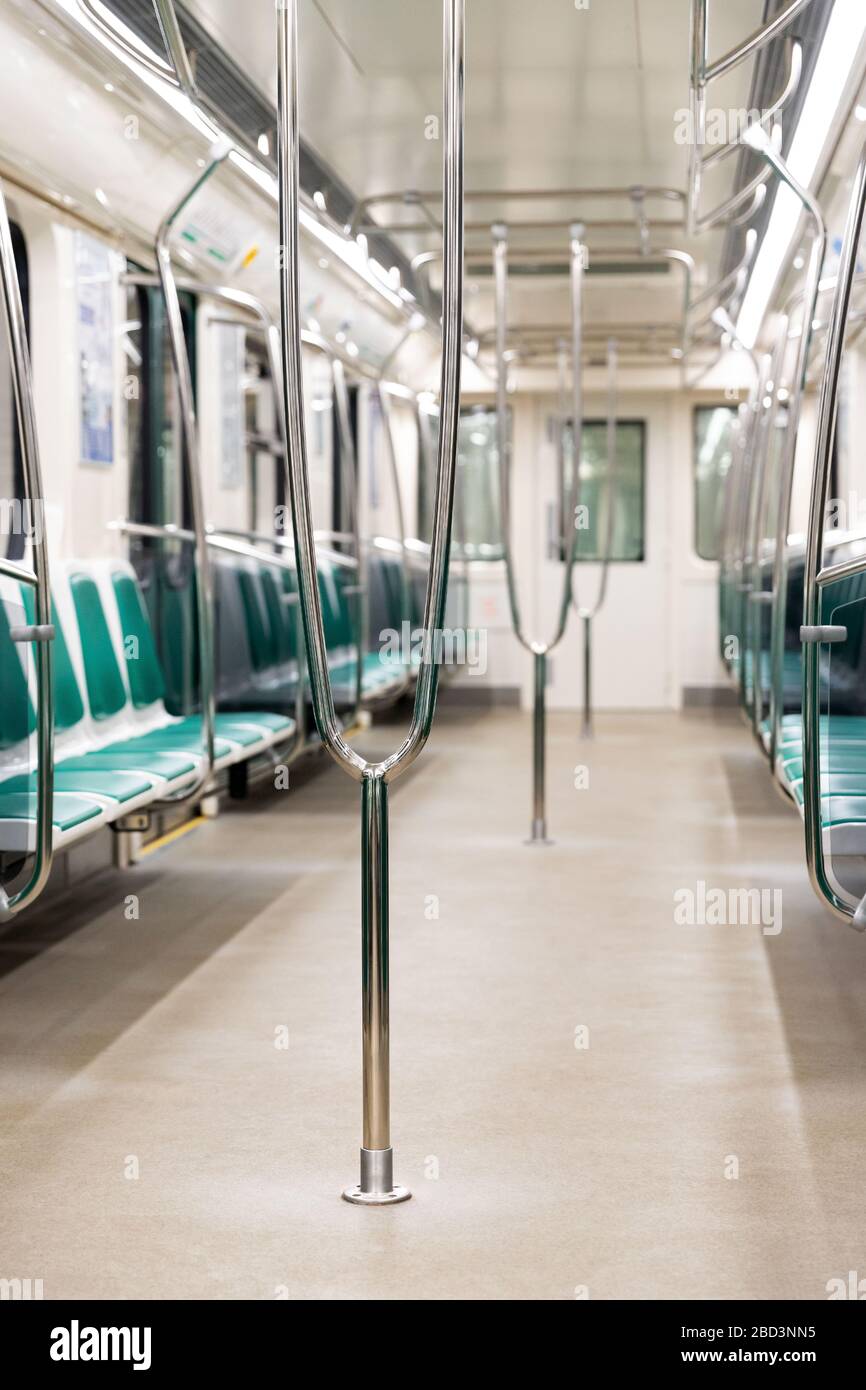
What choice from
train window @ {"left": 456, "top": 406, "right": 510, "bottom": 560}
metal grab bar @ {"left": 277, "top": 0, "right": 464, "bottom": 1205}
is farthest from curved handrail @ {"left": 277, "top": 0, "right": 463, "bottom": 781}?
train window @ {"left": 456, "top": 406, "right": 510, "bottom": 560}

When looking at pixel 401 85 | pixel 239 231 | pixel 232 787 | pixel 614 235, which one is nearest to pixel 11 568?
pixel 401 85

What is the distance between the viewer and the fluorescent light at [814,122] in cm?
395

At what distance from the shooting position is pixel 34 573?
3119 millimetres

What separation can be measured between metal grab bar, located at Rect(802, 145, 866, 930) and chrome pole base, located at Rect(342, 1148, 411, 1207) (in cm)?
97

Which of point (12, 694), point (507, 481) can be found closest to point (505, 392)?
point (507, 481)

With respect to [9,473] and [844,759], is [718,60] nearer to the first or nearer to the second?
[844,759]

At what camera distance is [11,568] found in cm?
300

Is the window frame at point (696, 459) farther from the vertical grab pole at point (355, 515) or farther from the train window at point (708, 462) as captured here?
the vertical grab pole at point (355, 515)

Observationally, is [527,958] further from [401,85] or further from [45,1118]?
[401,85]

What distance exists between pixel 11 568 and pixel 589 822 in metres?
4.02

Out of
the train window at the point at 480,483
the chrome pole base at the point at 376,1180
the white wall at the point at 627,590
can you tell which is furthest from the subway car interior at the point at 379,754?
the train window at the point at 480,483

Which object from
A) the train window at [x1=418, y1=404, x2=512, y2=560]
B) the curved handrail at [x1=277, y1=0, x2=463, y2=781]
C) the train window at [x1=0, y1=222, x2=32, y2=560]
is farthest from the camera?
the train window at [x1=418, y1=404, x2=512, y2=560]

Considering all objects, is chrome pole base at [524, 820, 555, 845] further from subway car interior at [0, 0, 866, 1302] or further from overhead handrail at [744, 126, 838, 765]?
overhead handrail at [744, 126, 838, 765]

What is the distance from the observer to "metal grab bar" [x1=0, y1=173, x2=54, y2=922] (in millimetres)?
2957
